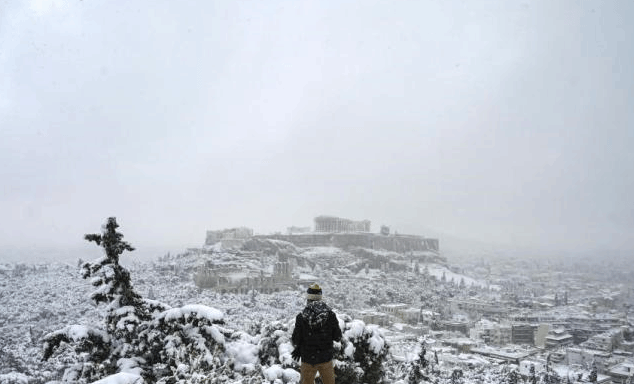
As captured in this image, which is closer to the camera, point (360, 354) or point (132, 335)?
point (132, 335)

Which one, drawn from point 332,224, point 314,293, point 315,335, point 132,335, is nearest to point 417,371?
point 315,335

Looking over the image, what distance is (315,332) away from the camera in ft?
16.5

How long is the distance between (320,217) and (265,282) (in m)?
53.5

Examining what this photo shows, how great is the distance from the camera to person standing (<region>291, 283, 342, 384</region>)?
5.02 metres

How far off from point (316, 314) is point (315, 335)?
0.24 meters

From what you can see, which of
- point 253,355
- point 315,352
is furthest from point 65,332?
point 315,352

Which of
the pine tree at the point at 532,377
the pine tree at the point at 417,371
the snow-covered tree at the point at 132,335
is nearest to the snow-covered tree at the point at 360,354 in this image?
the pine tree at the point at 417,371

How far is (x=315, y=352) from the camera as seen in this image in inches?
199

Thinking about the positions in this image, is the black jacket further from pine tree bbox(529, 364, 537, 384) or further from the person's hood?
pine tree bbox(529, 364, 537, 384)

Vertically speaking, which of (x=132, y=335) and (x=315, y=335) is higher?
(x=315, y=335)

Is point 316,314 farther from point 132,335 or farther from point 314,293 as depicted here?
point 132,335

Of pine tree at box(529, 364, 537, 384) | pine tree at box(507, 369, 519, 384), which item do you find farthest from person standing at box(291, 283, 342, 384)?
pine tree at box(529, 364, 537, 384)

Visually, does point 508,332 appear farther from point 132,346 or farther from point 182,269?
point 132,346

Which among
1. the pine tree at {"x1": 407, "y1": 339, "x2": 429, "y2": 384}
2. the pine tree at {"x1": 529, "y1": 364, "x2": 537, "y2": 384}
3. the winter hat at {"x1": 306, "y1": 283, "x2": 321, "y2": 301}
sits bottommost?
the pine tree at {"x1": 529, "y1": 364, "x2": 537, "y2": 384}
